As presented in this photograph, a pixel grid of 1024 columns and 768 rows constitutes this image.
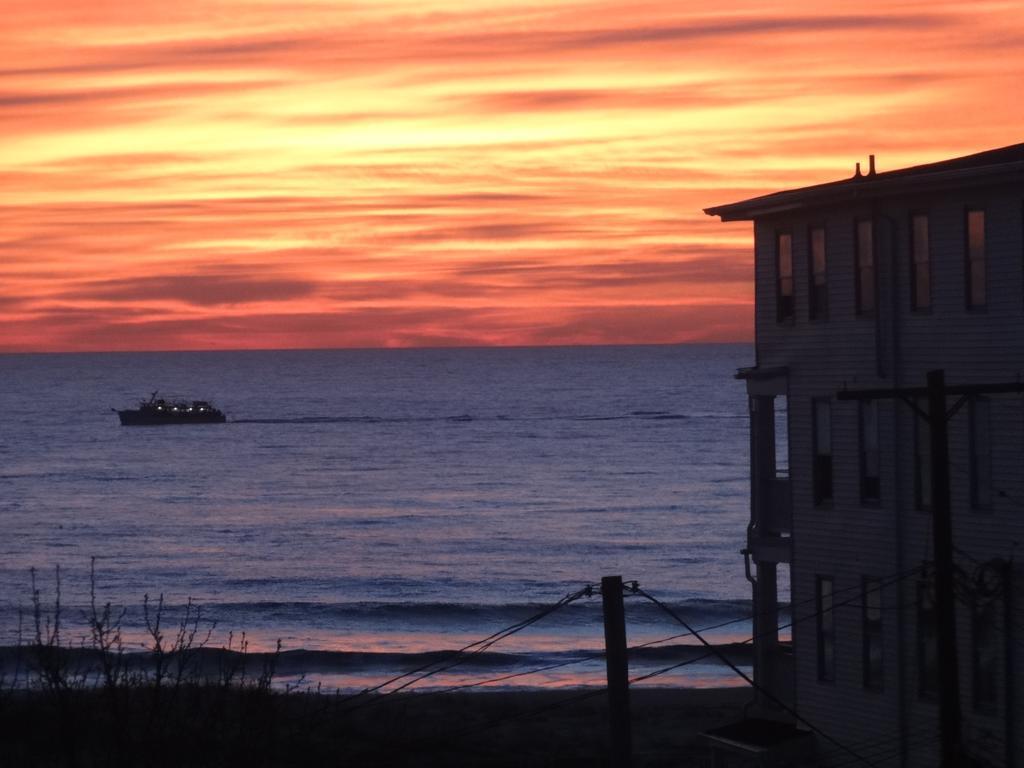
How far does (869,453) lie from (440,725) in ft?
49.6

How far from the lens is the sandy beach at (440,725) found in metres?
26.6

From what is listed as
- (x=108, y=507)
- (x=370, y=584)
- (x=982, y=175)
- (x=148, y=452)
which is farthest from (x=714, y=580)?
(x=148, y=452)

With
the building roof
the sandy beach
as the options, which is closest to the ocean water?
the sandy beach

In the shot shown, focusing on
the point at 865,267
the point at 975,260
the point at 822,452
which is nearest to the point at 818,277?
the point at 865,267

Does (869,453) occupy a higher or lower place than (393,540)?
higher

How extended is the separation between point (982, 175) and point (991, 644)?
6.89 meters

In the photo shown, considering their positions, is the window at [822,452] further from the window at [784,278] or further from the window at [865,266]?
the window at [865,266]

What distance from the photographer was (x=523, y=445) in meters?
144

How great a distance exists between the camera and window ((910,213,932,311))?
22.5 m

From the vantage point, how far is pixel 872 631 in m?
23.4

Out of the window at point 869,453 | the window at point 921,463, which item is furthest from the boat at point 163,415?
the window at point 921,463

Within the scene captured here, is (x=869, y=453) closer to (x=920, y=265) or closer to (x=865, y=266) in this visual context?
(x=865, y=266)

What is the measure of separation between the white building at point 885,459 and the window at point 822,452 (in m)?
0.04

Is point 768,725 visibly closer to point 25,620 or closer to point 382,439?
point 25,620
